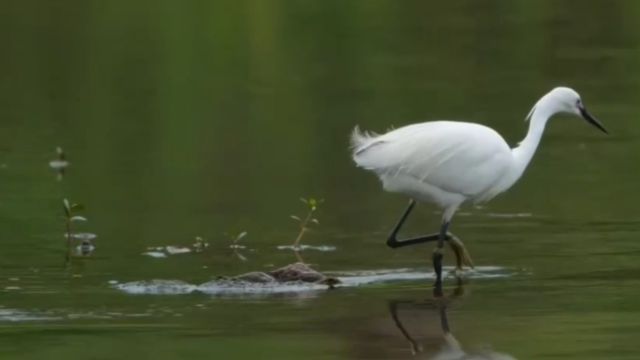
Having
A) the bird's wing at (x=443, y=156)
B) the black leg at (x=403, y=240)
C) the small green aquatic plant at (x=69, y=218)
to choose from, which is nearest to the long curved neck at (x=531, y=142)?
the bird's wing at (x=443, y=156)

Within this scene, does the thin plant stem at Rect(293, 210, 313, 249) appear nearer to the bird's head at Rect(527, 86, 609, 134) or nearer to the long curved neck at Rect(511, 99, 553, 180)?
the long curved neck at Rect(511, 99, 553, 180)

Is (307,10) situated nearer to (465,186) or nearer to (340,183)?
(340,183)

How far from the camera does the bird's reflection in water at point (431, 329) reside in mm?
10422

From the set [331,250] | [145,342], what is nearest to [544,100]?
[331,250]

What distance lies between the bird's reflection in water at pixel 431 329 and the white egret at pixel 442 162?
0.88m

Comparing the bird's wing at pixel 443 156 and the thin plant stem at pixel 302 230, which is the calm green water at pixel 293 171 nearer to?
the thin plant stem at pixel 302 230

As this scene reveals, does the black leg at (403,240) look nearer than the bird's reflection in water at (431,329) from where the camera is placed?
No

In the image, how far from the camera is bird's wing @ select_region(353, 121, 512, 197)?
1334 centimetres

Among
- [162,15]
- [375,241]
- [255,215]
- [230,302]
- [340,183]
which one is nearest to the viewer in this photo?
[230,302]

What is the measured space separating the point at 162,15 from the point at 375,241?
20.1m

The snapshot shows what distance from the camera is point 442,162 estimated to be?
527 inches

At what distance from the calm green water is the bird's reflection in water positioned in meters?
0.04

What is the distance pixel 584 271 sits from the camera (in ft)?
42.5

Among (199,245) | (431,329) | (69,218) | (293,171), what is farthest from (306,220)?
(293,171)
